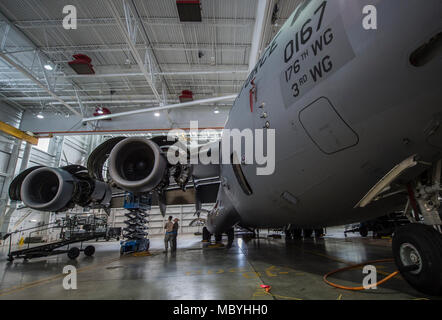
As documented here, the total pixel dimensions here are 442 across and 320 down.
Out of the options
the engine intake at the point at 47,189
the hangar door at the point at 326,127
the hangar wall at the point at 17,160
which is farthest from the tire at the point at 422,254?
the hangar wall at the point at 17,160

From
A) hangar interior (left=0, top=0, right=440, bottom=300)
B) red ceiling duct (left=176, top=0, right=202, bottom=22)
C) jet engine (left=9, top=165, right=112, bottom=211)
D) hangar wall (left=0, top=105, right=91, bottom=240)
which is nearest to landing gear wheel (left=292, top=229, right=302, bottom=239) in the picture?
hangar interior (left=0, top=0, right=440, bottom=300)

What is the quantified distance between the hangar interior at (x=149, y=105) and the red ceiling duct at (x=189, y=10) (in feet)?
0.27

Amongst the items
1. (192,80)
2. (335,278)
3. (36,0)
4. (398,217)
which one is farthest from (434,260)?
(192,80)

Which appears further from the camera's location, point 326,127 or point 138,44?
point 138,44

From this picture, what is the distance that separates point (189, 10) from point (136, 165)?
275 inches

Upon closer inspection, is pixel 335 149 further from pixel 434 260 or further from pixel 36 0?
pixel 36 0

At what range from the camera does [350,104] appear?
1.86 metres

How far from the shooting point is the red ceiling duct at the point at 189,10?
824 centimetres

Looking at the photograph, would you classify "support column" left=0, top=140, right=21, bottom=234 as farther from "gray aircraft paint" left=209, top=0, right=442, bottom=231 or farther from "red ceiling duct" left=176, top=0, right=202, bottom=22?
"gray aircraft paint" left=209, top=0, right=442, bottom=231

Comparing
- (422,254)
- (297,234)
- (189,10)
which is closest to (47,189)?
(422,254)

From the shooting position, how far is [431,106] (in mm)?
1640

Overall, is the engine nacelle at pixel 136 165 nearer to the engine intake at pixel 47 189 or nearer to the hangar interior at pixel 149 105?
the hangar interior at pixel 149 105

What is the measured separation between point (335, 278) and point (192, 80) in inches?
525

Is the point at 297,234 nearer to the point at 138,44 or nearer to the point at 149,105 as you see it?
the point at 138,44
